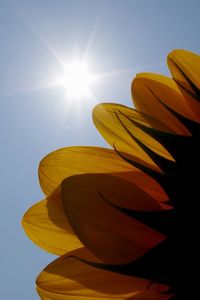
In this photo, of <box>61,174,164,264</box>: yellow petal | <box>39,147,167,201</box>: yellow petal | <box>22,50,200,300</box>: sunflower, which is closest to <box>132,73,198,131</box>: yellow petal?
<box>22,50,200,300</box>: sunflower

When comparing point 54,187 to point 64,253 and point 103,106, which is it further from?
point 103,106

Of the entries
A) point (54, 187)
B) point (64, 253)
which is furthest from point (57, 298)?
point (54, 187)

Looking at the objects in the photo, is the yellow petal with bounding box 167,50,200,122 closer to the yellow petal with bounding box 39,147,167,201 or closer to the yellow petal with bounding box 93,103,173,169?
the yellow petal with bounding box 93,103,173,169

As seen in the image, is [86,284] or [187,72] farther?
[187,72]

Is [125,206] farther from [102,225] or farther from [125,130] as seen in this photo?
[125,130]

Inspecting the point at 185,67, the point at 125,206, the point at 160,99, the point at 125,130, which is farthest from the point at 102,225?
the point at 185,67

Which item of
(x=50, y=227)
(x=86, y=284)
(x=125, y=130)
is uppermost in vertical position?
(x=125, y=130)
